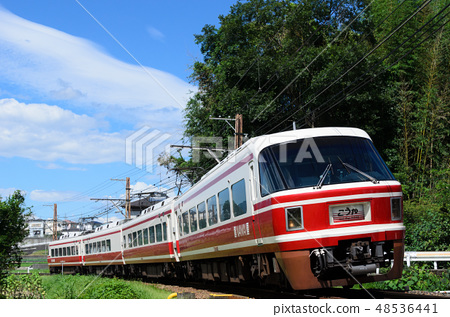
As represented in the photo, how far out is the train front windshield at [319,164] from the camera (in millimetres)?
8789

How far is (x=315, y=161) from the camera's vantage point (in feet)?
29.5

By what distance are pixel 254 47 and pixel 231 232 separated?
74.3 ft

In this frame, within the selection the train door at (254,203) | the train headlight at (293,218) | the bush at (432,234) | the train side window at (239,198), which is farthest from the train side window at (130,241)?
the train headlight at (293,218)

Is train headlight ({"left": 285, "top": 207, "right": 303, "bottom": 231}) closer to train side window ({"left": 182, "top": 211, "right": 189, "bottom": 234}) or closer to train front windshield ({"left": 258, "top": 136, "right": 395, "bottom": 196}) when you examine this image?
train front windshield ({"left": 258, "top": 136, "right": 395, "bottom": 196})

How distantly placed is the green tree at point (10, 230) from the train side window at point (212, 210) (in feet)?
14.5

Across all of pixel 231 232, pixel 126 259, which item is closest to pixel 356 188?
pixel 231 232

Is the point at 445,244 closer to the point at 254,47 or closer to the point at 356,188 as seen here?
the point at 356,188

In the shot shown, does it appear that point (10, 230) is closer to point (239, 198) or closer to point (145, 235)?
point (239, 198)

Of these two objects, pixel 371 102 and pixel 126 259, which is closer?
pixel 126 259

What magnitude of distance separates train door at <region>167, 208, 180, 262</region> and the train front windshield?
31.0ft

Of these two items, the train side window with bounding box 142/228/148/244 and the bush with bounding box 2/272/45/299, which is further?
the train side window with bounding box 142/228/148/244

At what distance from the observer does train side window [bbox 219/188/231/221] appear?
38.9 feet

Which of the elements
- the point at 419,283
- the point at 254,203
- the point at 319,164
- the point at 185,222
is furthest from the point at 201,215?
the point at 319,164

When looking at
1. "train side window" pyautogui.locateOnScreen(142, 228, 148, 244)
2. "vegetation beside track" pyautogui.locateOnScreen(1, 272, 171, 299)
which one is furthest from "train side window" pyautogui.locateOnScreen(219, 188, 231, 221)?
"train side window" pyautogui.locateOnScreen(142, 228, 148, 244)
